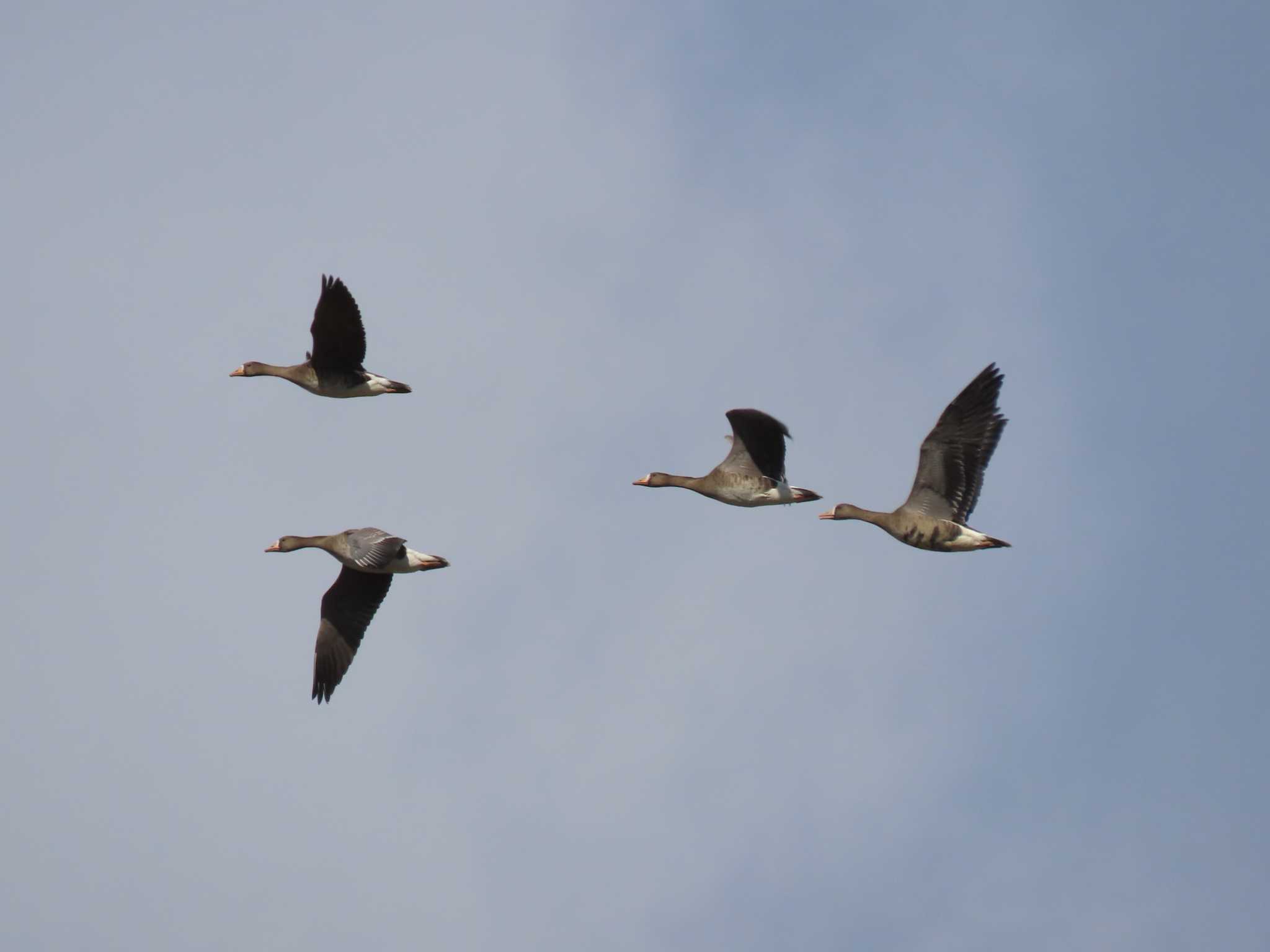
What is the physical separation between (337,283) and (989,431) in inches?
378

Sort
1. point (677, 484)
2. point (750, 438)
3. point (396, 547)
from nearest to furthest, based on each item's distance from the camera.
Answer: point (396, 547), point (750, 438), point (677, 484)

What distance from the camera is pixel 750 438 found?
1099 inches

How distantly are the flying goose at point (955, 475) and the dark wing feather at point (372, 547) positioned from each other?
7.27 m

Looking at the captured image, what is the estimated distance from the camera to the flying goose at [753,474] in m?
27.8

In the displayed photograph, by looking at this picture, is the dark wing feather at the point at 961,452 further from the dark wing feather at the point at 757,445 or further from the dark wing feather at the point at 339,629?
the dark wing feather at the point at 339,629

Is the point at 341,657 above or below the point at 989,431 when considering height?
below

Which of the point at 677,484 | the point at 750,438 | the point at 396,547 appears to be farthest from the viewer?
the point at 677,484

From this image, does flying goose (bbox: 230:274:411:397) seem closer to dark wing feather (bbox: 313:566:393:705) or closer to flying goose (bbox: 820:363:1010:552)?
dark wing feather (bbox: 313:566:393:705)

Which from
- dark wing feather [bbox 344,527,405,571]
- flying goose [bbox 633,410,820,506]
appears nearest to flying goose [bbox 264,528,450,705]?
dark wing feather [bbox 344,527,405,571]

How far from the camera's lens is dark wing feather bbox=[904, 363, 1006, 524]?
86.1 ft

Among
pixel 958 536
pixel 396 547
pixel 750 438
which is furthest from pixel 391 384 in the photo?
pixel 958 536

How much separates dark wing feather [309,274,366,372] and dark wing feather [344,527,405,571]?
328 centimetres

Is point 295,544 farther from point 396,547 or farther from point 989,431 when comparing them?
point 989,431

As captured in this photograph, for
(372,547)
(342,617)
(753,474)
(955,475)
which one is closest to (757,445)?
(753,474)
